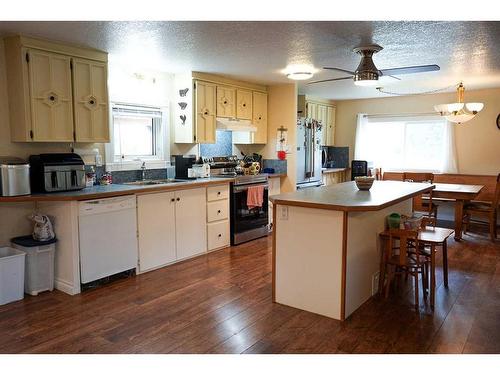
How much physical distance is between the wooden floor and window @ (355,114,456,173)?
3.53 m

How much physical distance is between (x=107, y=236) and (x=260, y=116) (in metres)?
3.16

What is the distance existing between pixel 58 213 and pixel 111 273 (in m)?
0.72

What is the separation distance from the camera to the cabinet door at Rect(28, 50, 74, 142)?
10.9 ft

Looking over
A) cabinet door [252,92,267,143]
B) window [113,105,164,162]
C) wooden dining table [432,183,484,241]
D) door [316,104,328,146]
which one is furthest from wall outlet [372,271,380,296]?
door [316,104,328,146]

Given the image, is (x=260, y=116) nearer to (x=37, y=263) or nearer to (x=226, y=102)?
(x=226, y=102)

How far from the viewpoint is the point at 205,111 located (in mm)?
4969

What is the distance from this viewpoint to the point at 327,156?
26.7ft

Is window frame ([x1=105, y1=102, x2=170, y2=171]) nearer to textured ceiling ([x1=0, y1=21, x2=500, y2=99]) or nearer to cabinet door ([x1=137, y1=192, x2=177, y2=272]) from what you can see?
textured ceiling ([x1=0, y1=21, x2=500, y2=99])

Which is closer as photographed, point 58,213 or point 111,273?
point 58,213

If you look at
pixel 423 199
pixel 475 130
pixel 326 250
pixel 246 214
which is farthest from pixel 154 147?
pixel 475 130

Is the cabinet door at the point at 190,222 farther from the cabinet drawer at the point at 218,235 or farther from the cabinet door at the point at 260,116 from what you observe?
the cabinet door at the point at 260,116

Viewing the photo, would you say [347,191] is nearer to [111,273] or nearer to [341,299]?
[341,299]

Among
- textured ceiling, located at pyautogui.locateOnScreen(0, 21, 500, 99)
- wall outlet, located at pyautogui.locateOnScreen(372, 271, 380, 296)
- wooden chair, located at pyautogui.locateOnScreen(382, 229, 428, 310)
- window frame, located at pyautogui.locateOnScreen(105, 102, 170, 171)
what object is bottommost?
wall outlet, located at pyautogui.locateOnScreen(372, 271, 380, 296)
